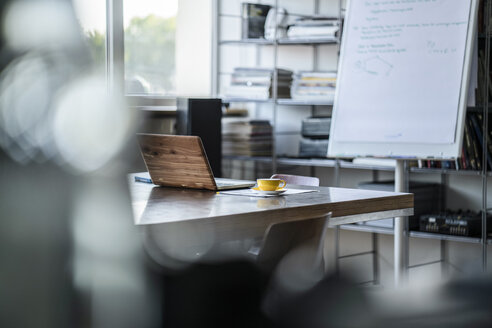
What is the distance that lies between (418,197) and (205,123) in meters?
1.37

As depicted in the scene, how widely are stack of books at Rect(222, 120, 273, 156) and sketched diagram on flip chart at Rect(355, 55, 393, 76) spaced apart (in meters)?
1.04

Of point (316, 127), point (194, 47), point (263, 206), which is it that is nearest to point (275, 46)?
Answer: point (316, 127)

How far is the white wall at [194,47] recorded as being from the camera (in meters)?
5.12

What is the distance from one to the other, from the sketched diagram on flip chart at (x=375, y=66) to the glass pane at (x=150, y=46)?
155 centimetres

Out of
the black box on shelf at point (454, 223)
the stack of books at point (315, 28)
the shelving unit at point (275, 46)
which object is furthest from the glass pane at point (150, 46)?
the black box on shelf at point (454, 223)

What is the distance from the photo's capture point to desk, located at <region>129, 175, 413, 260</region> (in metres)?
1.75

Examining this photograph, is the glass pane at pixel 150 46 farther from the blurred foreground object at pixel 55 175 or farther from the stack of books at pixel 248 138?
the blurred foreground object at pixel 55 175

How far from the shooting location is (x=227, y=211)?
192 cm

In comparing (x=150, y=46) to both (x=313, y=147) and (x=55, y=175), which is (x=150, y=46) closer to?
(x=313, y=147)

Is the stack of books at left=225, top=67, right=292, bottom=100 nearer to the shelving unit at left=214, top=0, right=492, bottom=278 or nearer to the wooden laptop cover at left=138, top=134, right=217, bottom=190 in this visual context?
the shelving unit at left=214, top=0, right=492, bottom=278

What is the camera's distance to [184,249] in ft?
6.05

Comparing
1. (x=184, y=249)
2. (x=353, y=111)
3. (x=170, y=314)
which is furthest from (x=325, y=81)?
(x=170, y=314)

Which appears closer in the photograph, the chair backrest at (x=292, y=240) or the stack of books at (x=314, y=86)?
the chair backrest at (x=292, y=240)

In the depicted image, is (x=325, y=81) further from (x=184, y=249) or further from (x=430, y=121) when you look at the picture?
(x=184, y=249)
